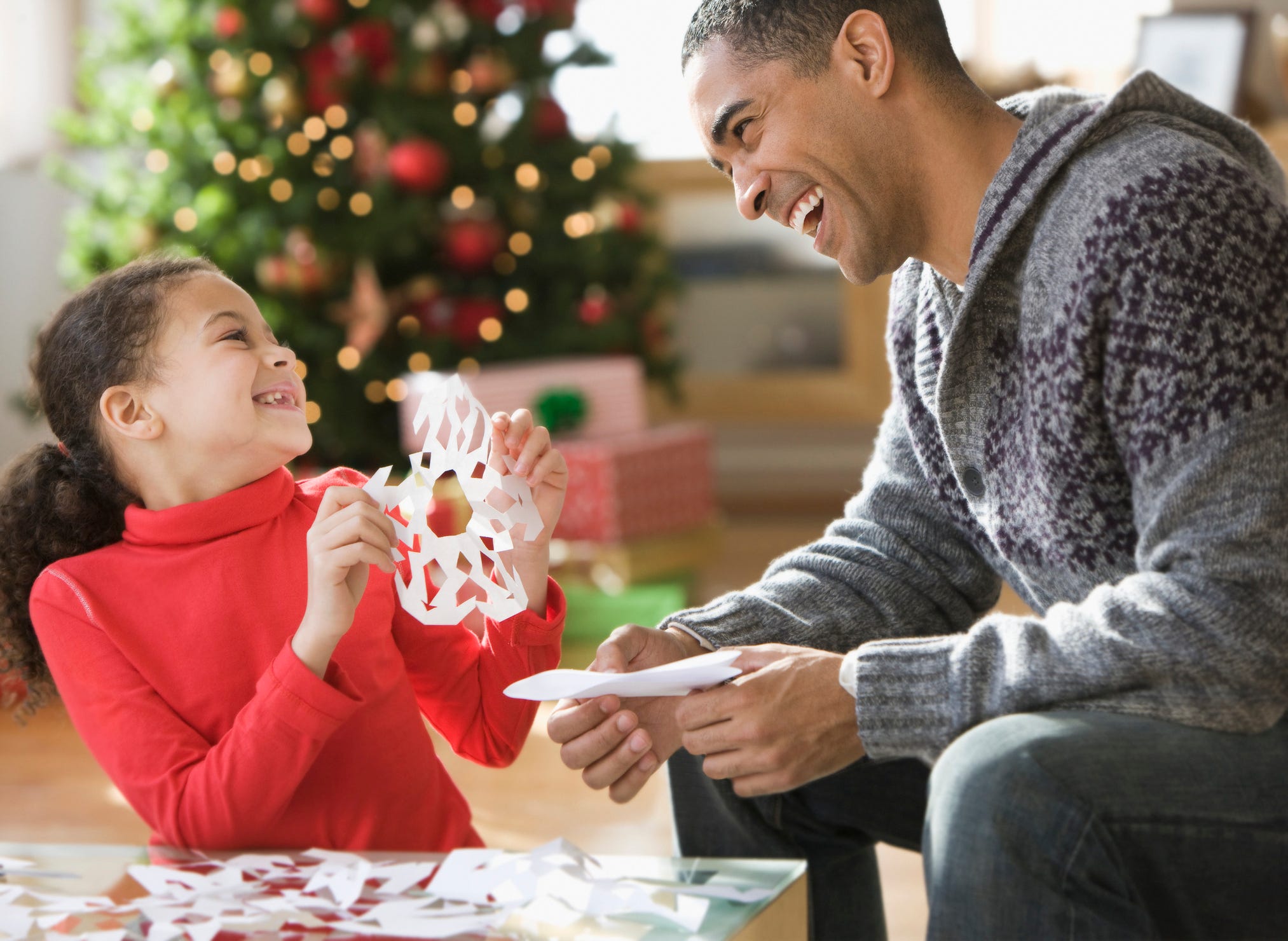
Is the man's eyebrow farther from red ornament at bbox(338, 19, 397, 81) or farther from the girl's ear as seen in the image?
red ornament at bbox(338, 19, 397, 81)

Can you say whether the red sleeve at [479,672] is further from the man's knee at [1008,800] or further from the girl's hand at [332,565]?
the man's knee at [1008,800]

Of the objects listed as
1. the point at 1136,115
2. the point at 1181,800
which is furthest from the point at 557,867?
the point at 1136,115

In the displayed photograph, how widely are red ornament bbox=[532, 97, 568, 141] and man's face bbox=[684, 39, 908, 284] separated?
2286mm

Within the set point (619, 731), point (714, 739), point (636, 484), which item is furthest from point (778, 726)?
point (636, 484)

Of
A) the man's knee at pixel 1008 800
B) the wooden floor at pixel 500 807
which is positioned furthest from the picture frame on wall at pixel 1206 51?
the man's knee at pixel 1008 800

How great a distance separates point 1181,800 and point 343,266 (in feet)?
9.11

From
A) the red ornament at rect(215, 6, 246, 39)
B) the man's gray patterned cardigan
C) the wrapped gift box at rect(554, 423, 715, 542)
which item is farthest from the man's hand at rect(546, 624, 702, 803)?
the red ornament at rect(215, 6, 246, 39)

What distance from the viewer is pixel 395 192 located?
11.0 feet

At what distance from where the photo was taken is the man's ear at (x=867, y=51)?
3.87 feet

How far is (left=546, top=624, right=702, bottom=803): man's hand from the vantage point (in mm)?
1188

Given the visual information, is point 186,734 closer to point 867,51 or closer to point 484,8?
point 867,51

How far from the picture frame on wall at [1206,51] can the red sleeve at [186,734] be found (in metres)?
3.04

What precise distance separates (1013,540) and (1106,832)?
0.34 metres

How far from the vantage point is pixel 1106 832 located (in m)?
0.90
